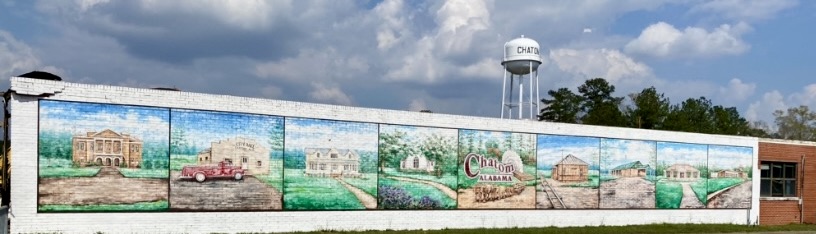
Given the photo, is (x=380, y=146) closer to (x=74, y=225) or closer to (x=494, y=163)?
(x=494, y=163)

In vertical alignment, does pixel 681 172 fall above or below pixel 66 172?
below

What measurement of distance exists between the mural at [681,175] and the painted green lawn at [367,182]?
1334 cm

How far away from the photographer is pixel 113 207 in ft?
61.4

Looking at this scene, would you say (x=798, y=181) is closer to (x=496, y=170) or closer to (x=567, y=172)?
(x=567, y=172)

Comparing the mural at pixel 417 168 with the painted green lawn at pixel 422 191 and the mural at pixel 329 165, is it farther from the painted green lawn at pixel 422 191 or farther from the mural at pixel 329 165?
the mural at pixel 329 165

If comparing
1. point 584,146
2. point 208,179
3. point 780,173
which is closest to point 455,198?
point 584,146

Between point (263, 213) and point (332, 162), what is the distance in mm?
2639

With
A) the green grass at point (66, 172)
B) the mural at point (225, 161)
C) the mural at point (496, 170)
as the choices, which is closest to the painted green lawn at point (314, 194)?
the mural at point (225, 161)

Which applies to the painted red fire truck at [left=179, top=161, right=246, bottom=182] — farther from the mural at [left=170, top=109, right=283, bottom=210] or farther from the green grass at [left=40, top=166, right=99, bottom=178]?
the green grass at [left=40, top=166, right=99, bottom=178]

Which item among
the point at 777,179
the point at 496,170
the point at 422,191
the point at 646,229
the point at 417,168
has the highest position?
the point at 417,168

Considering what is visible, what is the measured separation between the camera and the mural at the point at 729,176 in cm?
3222


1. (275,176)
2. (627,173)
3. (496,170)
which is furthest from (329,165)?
(627,173)

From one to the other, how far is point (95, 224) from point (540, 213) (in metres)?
15.5

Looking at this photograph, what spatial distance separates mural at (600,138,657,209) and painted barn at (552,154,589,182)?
3.38ft
